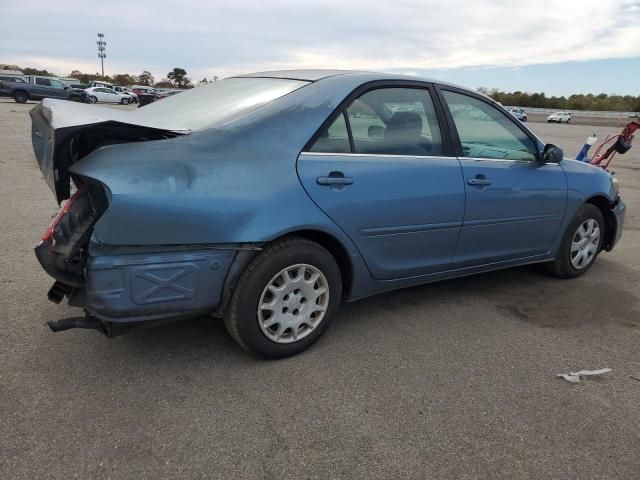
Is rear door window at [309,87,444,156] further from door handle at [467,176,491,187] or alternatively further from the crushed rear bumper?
the crushed rear bumper

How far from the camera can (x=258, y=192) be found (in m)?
2.71

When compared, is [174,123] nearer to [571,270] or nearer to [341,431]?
[341,431]

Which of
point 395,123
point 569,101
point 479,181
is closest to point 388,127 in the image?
point 395,123

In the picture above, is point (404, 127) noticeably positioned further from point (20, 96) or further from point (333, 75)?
point (20, 96)

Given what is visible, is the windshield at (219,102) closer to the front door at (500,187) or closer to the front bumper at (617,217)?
the front door at (500,187)

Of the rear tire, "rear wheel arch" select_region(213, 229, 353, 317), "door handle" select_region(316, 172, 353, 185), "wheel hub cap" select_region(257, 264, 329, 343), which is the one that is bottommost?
the rear tire

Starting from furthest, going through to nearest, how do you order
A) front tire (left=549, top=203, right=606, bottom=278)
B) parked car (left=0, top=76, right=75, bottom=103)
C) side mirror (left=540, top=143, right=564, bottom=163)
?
parked car (left=0, top=76, right=75, bottom=103) → front tire (left=549, top=203, right=606, bottom=278) → side mirror (left=540, top=143, right=564, bottom=163)

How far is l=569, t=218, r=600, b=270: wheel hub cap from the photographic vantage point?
15.1 feet

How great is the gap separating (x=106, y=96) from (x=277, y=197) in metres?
44.8

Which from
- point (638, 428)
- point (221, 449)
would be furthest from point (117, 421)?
point (638, 428)

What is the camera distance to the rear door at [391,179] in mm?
3002

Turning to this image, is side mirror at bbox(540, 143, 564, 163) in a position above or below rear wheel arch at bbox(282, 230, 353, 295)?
above

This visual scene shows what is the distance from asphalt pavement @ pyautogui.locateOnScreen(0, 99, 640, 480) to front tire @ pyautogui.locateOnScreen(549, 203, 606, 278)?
68 centimetres

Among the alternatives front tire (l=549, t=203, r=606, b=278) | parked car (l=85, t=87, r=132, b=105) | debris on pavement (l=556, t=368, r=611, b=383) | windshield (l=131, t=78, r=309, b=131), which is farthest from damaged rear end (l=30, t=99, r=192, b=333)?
parked car (l=85, t=87, r=132, b=105)
